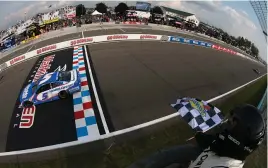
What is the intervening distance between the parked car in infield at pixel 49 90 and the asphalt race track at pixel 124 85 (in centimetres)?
31

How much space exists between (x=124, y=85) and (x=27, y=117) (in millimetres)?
3896

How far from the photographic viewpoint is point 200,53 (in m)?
17.6

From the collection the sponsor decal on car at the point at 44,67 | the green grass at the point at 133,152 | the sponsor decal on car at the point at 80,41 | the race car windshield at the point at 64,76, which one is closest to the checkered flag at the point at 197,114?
the green grass at the point at 133,152

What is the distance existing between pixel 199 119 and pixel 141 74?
310 inches

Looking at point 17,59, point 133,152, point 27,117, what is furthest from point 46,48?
point 133,152

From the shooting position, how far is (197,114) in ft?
14.8

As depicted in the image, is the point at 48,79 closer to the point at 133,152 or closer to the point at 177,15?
the point at 133,152

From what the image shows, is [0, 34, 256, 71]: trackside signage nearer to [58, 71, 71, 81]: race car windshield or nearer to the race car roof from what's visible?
the race car roof

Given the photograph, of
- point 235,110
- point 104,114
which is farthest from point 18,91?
point 235,110

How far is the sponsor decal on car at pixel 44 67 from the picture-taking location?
12812 mm

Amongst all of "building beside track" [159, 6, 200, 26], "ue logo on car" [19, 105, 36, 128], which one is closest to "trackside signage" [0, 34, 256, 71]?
"ue logo on car" [19, 105, 36, 128]

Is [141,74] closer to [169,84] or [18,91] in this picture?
[169,84]

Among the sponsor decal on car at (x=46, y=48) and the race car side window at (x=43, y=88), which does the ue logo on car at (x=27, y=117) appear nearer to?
the race car side window at (x=43, y=88)

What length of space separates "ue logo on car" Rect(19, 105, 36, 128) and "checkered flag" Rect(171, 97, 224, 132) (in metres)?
5.82
